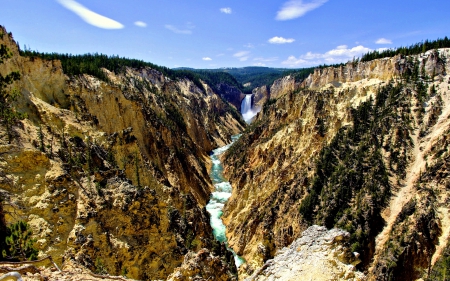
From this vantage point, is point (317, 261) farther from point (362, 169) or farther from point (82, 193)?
point (362, 169)

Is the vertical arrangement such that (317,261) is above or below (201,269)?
above

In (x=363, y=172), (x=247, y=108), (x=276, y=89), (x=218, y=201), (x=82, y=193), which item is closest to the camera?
(x=82, y=193)

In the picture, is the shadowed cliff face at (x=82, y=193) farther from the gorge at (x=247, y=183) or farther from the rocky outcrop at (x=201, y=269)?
the rocky outcrop at (x=201, y=269)

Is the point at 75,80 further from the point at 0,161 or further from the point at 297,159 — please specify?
the point at 297,159

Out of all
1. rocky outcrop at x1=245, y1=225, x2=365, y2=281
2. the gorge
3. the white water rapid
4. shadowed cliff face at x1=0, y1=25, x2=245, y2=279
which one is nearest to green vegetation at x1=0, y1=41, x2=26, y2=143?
the gorge

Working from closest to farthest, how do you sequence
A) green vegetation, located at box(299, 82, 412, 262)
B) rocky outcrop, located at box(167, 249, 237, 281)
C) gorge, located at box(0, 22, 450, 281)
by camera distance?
rocky outcrop, located at box(167, 249, 237, 281) < gorge, located at box(0, 22, 450, 281) < green vegetation, located at box(299, 82, 412, 262)

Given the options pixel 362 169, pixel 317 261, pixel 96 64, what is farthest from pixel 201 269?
pixel 96 64

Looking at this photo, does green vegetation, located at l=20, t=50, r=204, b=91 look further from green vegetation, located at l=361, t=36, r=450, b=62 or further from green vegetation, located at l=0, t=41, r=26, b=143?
green vegetation, located at l=361, t=36, r=450, b=62
